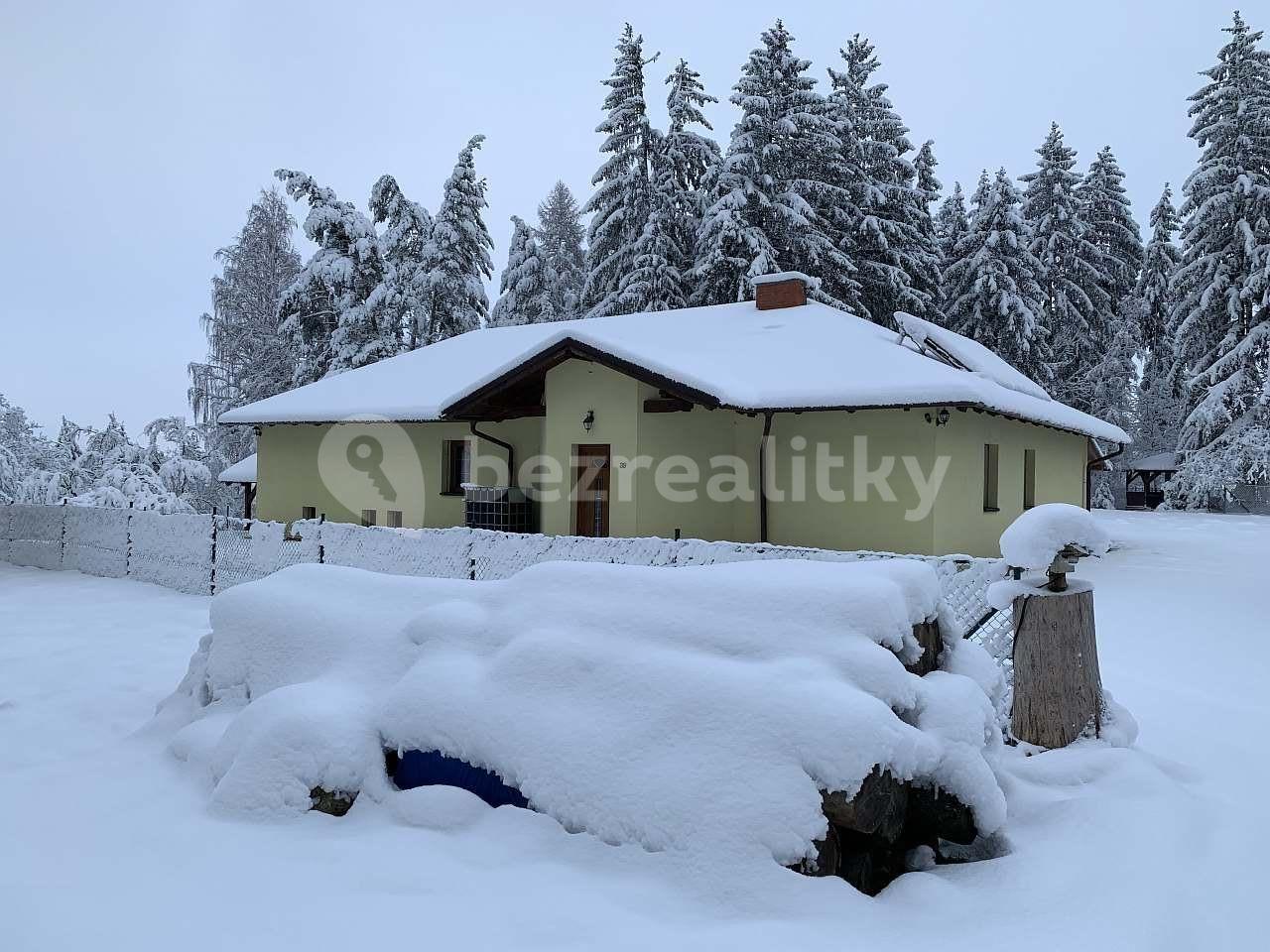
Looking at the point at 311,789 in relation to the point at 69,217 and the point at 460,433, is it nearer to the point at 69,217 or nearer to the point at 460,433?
the point at 460,433

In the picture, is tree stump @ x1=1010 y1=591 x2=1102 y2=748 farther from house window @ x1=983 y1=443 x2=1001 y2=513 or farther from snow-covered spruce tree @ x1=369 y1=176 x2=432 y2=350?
snow-covered spruce tree @ x1=369 y1=176 x2=432 y2=350

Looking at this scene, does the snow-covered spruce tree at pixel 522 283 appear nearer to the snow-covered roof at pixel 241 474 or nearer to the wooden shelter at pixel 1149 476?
the snow-covered roof at pixel 241 474

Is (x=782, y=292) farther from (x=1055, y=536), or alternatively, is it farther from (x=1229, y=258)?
(x=1229, y=258)

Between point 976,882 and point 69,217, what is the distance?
22856 millimetres

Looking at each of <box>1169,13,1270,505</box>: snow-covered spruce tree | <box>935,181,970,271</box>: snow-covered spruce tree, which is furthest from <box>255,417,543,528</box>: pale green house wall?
<box>935,181,970,271</box>: snow-covered spruce tree

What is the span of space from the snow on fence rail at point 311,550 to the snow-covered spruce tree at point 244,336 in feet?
57.4

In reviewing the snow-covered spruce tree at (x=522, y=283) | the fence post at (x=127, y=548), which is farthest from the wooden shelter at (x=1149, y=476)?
the fence post at (x=127, y=548)

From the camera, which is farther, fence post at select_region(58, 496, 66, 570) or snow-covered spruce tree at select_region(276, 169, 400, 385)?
snow-covered spruce tree at select_region(276, 169, 400, 385)

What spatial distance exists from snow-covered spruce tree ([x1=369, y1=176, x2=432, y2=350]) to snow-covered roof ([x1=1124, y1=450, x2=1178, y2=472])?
3473 cm

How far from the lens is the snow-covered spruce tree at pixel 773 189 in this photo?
88.4 feet

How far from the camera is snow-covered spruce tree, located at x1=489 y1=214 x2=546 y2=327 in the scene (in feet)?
122

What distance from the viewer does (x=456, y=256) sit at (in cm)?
3088

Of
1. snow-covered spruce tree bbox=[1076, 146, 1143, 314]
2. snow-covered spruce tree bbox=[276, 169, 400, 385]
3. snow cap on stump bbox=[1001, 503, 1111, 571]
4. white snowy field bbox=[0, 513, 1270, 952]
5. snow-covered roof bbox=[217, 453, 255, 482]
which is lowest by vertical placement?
white snowy field bbox=[0, 513, 1270, 952]
